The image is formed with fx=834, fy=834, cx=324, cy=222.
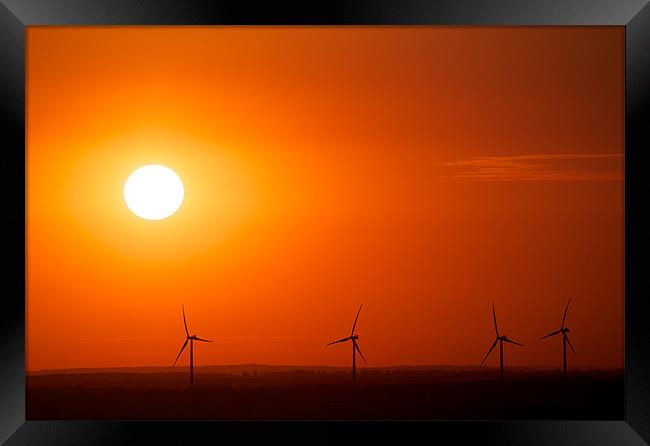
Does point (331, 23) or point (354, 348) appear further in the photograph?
point (354, 348)

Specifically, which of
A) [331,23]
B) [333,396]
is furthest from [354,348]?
[331,23]

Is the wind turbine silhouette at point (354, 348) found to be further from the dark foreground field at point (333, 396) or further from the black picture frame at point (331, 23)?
the black picture frame at point (331, 23)

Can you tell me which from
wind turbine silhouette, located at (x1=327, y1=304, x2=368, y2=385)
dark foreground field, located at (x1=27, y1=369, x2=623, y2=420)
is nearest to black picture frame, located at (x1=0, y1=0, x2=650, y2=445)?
dark foreground field, located at (x1=27, y1=369, x2=623, y2=420)

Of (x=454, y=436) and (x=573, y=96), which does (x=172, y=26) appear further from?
(x=454, y=436)

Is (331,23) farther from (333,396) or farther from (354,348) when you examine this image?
(333,396)

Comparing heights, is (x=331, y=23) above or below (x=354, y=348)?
above

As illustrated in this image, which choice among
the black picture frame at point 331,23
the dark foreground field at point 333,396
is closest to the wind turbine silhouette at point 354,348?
the dark foreground field at point 333,396

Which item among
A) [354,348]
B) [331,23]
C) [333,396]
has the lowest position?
[333,396]

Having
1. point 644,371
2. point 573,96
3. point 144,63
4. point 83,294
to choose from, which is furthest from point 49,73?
point 644,371
